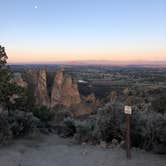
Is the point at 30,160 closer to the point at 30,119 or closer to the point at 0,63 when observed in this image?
the point at 30,119

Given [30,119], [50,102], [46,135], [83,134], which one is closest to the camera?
[83,134]

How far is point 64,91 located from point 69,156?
44486mm

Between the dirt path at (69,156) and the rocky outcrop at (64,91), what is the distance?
1566 inches

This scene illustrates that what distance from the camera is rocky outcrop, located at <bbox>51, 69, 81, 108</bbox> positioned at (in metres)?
50.6

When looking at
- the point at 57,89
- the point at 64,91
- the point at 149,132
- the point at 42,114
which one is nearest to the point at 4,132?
the point at 149,132

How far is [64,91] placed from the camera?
52625 mm

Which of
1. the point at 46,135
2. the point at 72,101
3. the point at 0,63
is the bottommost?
the point at 72,101

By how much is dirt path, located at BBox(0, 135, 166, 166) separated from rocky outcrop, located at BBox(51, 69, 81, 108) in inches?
1566

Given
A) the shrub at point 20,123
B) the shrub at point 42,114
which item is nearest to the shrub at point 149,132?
the shrub at point 20,123

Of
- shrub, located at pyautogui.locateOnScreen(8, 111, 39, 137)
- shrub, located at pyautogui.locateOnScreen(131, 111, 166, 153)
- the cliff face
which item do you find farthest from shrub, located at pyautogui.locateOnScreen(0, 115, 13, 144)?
the cliff face

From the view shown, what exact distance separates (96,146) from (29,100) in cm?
638

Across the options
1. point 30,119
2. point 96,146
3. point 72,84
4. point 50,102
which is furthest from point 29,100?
point 72,84

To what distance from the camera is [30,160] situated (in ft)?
25.7

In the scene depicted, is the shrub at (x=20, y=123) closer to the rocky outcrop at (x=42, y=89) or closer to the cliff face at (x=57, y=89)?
the rocky outcrop at (x=42, y=89)
